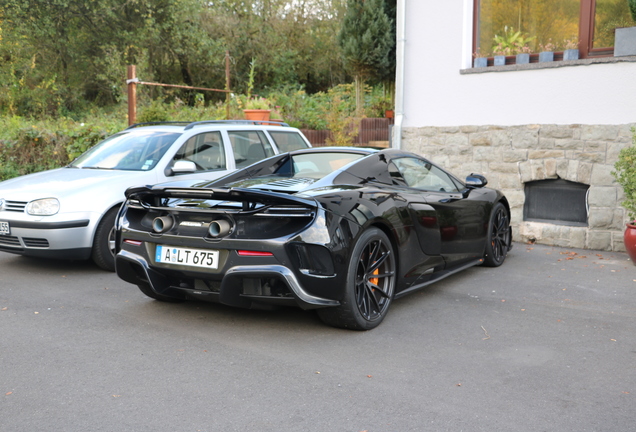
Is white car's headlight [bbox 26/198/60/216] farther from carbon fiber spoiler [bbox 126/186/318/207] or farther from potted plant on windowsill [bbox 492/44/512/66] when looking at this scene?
potted plant on windowsill [bbox 492/44/512/66]

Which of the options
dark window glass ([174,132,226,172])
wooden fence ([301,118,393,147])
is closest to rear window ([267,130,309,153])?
dark window glass ([174,132,226,172])

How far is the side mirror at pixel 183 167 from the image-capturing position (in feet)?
24.3

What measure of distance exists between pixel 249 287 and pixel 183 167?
3309 mm

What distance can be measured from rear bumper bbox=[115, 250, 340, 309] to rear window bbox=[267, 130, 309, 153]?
424 centimetres

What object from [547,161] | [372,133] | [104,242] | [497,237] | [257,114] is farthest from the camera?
[372,133]

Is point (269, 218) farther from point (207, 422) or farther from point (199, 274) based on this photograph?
point (207, 422)

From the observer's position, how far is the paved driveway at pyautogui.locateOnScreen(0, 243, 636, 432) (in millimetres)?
3295

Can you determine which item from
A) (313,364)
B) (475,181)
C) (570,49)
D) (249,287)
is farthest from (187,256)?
(570,49)

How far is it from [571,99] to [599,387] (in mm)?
6069

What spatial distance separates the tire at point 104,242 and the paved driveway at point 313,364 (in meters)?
0.61

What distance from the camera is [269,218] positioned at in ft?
14.7

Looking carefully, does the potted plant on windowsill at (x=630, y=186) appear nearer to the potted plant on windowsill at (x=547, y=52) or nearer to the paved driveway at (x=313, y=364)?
the paved driveway at (x=313, y=364)

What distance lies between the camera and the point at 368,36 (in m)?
19.0

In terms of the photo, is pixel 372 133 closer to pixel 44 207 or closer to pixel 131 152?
pixel 131 152
